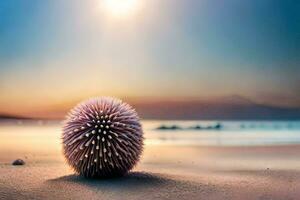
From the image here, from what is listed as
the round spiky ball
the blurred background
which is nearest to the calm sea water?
the blurred background

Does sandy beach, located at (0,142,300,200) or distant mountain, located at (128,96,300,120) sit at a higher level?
distant mountain, located at (128,96,300,120)

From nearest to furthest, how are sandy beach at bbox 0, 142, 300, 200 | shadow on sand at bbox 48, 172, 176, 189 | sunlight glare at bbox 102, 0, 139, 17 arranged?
sandy beach at bbox 0, 142, 300, 200 < shadow on sand at bbox 48, 172, 176, 189 < sunlight glare at bbox 102, 0, 139, 17

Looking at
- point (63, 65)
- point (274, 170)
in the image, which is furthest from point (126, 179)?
point (63, 65)

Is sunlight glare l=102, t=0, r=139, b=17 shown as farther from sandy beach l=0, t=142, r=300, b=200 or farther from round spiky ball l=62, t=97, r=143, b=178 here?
round spiky ball l=62, t=97, r=143, b=178

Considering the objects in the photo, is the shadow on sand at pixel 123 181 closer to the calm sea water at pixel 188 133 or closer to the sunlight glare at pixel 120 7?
the calm sea water at pixel 188 133

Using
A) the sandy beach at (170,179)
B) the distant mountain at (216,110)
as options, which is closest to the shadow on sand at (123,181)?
the sandy beach at (170,179)

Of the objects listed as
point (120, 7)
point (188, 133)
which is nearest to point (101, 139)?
point (120, 7)

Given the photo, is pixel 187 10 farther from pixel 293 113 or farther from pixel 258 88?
pixel 293 113
